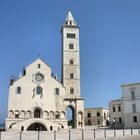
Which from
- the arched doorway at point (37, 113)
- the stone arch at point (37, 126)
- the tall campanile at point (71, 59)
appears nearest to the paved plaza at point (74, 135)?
the stone arch at point (37, 126)

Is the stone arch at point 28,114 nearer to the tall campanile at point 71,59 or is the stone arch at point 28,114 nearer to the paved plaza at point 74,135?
the tall campanile at point 71,59

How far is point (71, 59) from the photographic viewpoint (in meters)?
66.1

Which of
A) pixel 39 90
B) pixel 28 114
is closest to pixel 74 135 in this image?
pixel 28 114

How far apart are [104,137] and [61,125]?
89.4ft

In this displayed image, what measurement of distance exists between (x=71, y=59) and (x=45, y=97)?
11001 millimetres

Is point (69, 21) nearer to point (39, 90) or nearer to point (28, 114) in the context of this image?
point (39, 90)

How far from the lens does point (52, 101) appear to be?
60.8 metres

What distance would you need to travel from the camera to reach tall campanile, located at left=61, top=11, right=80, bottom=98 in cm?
6400

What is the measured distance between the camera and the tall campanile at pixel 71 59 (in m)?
64.0

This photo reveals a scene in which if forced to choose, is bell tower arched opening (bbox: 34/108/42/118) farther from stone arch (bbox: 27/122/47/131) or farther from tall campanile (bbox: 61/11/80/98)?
tall campanile (bbox: 61/11/80/98)

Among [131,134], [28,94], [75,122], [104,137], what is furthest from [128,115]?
[104,137]

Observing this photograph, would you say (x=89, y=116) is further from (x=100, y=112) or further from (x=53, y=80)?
(x=53, y=80)

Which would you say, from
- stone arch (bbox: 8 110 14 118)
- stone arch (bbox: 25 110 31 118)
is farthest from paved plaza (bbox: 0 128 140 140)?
stone arch (bbox: 25 110 31 118)

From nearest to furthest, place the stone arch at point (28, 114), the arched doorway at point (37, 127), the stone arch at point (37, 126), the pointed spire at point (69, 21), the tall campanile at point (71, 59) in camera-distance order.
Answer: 1. the stone arch at point (37, 126)
2. the arched doorway at point (37, 127)
3. the stone arch at point (28, 114)
4. the tall campanile at point (71, 59)
5. the pointed spire at point (69, 21)
